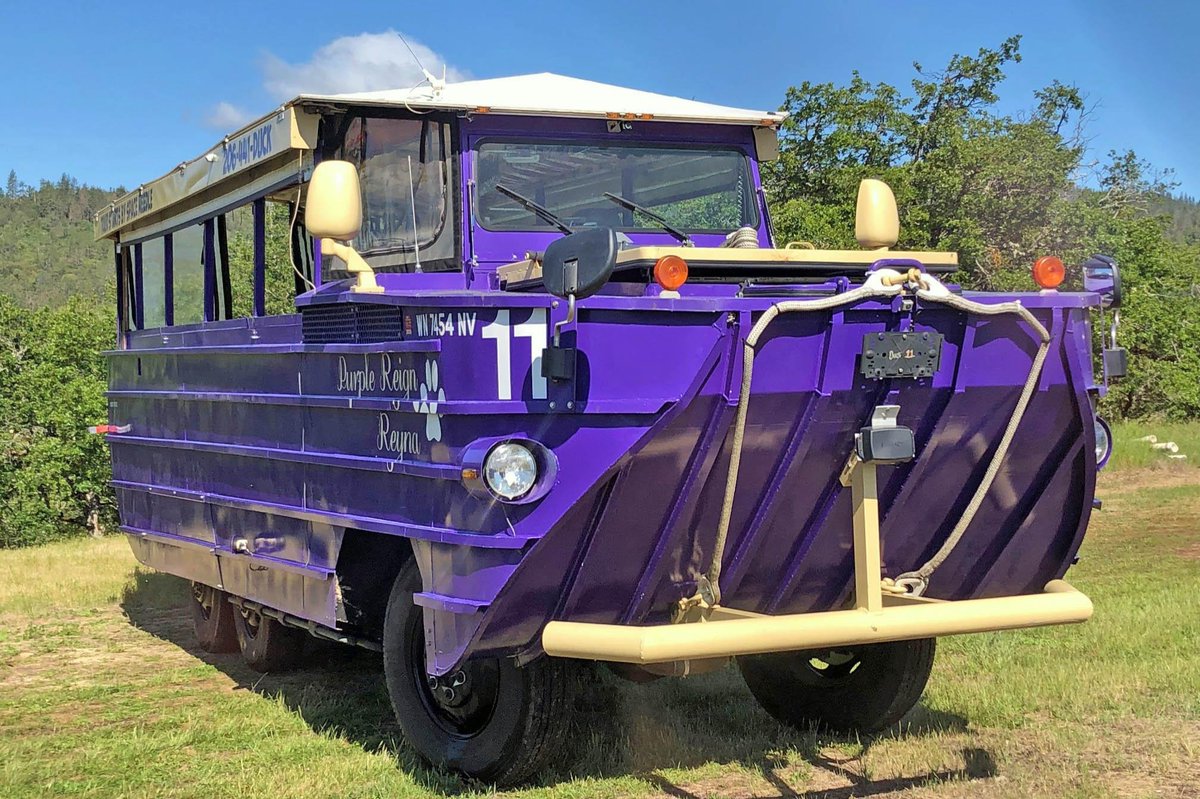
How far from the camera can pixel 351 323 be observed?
4.69m

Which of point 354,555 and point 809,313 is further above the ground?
point 809,313

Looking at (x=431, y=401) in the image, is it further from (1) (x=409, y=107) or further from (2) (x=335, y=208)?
(1) (x=409, y=107)

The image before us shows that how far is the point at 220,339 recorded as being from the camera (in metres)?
6.15

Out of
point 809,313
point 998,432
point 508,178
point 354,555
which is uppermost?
point 508,178

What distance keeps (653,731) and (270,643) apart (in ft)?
7.96

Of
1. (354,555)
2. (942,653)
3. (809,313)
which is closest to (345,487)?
(354,555)

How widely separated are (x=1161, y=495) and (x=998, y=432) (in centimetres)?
1183

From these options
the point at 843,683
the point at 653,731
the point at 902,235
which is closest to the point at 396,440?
the point at 653,731

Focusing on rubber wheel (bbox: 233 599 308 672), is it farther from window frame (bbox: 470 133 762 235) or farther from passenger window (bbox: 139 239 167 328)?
window frame (bbox: 470 133 762 235)

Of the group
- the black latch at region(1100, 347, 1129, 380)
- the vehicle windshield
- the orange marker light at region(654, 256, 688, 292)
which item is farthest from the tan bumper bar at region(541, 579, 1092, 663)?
the vehicle windshield

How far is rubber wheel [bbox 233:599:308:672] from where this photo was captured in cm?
676

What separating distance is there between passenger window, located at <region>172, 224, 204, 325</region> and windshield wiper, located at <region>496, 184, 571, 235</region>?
2386 millimetres

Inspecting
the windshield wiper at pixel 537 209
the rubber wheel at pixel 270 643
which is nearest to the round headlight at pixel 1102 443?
the windshield wiper at pixel 537 209

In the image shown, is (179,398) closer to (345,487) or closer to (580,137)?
Result: (345,487)
